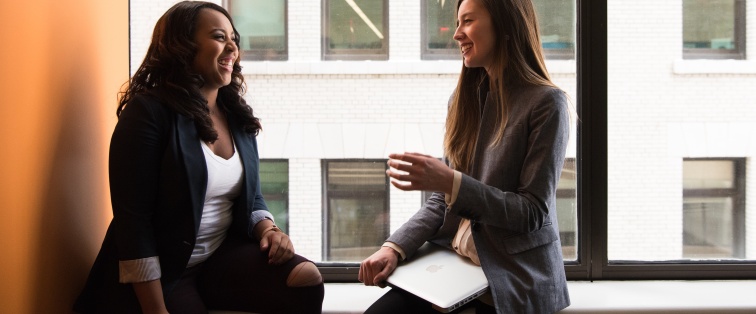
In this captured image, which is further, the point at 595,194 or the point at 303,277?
the point at 595,194

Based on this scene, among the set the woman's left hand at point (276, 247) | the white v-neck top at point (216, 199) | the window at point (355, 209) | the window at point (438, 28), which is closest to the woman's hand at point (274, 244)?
the woman's left hand at point (276, 247)

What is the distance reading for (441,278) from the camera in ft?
6.17

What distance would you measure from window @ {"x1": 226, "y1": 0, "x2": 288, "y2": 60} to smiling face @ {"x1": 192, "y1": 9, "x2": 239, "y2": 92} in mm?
609

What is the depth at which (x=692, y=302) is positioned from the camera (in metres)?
2.32

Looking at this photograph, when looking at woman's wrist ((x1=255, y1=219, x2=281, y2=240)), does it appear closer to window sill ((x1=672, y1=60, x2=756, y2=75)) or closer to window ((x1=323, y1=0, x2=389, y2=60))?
window ((x1=323, y1=0, x2=389, y2=60))

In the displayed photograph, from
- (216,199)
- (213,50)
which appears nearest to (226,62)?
(213,50)

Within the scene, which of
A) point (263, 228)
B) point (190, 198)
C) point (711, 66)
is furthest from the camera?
point (711, 66)

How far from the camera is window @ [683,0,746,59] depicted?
260 centimetres

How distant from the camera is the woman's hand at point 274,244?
198cm

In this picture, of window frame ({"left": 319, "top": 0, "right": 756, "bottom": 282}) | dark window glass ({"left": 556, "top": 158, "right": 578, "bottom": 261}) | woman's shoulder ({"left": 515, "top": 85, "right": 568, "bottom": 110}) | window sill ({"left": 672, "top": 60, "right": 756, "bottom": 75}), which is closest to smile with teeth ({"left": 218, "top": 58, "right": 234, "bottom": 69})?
woman's shoulder ({"left": 515, "top": 85, "right": 568, "bottom": 110})

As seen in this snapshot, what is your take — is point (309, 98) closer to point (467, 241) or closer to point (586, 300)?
point (467, 241)

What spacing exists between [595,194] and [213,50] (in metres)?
1.54

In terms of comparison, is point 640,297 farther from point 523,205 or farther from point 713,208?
point 523,205

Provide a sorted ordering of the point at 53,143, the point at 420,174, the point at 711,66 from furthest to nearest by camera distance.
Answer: the point at 711,66, the point at 53,143, the point at 420,174
